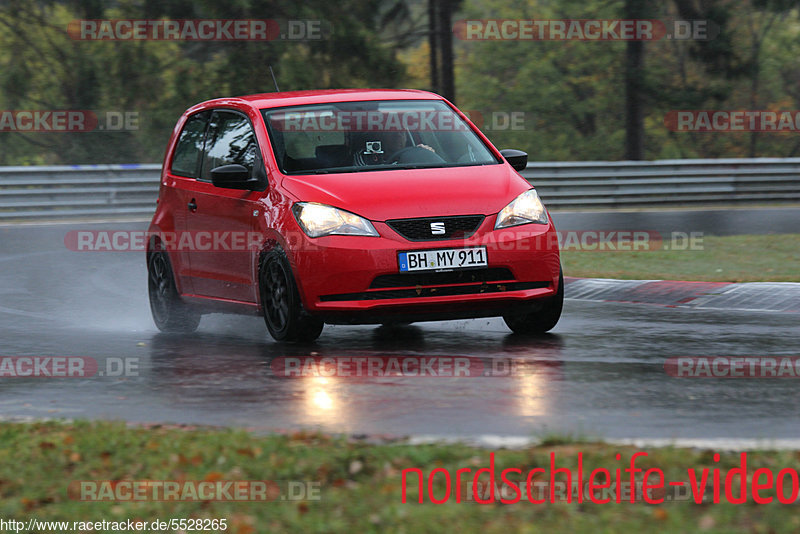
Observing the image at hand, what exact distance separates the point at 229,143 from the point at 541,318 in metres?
2.89

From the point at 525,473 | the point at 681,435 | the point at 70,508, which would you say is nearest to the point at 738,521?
the point at 525,473

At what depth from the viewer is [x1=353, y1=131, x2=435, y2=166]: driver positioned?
994 centimetres

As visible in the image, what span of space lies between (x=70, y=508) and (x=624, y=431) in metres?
2.54

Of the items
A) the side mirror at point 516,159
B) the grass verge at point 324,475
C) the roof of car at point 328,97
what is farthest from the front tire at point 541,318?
the grass verge at point 324,475

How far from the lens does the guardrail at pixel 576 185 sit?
83.3 ft

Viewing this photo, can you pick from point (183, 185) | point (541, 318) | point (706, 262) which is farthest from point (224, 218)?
point (706, 262)

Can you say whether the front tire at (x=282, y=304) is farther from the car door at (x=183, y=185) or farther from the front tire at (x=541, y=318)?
the car door at (x=183, y=185)

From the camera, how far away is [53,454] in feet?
20.3

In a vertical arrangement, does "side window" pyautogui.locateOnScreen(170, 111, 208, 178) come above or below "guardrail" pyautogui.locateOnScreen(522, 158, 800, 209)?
above

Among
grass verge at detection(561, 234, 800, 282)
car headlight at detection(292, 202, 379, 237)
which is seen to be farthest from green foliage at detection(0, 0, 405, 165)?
car headlight at detection(292, 202, 379, 237)

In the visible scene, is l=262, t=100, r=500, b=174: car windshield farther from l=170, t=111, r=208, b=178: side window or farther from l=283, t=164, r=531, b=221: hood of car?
l=170, t=111, r=208, b=178: side window

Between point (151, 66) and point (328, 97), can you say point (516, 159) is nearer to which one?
point (328, 97)

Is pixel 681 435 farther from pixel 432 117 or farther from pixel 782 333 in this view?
pixel 432 117

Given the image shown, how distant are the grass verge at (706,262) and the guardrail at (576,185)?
30.5ft
